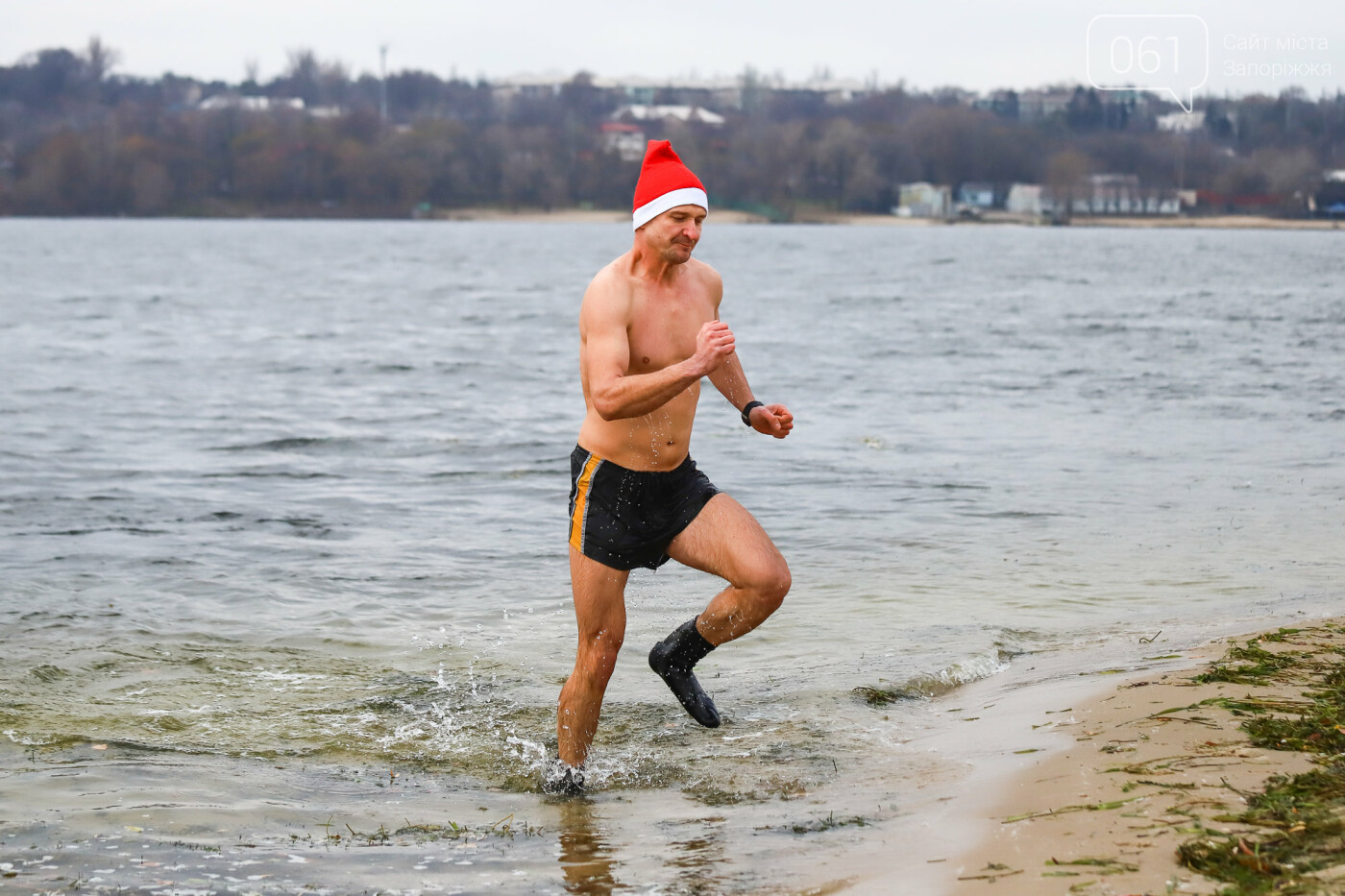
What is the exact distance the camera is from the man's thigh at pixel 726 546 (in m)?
5.15

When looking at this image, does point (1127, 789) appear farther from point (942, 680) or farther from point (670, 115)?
point (670, 115)

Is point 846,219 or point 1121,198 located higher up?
point 1121,198

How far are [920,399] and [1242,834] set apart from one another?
16015mm

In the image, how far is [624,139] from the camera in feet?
543

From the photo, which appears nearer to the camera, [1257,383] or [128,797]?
[128,797]

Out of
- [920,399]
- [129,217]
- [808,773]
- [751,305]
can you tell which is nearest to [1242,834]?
[808,773]

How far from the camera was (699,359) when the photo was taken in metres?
4.62

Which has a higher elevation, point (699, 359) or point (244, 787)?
point (699, 359)

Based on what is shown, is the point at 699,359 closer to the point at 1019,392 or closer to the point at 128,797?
the point at 128,797

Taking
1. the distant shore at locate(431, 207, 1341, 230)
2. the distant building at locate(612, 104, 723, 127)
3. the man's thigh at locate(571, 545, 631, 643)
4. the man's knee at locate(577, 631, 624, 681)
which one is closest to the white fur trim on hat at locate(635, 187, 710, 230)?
the man's thigh at locate(571, 545, 631, 643)

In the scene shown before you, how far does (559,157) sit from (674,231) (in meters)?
149

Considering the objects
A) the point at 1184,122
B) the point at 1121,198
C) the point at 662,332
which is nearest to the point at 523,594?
the point at 662,332

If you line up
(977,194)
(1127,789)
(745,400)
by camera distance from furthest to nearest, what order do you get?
(977,194)
(745,400)
(1127,789)

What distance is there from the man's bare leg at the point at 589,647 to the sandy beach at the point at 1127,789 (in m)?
1.39
